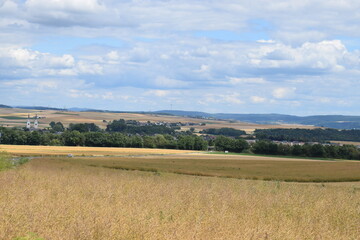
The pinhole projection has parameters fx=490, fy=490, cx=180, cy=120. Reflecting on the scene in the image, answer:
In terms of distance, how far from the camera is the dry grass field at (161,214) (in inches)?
340

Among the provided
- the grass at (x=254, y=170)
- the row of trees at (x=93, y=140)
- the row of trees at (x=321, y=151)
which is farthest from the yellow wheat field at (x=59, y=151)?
the row of trees at (x=321, y=151)

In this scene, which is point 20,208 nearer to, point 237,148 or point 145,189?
point 145,189

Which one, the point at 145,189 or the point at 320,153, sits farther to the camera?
the point at 320,153

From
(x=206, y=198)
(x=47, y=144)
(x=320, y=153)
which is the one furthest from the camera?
(x=47, y=144)

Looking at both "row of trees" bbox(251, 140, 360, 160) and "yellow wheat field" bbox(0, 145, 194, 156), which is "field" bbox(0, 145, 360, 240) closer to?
"yellow wheat field" bbox(0, 145, 194, 156)

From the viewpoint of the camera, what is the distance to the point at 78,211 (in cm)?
1052

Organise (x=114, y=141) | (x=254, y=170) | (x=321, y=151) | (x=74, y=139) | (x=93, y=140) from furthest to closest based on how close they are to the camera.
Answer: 1. (x=93, y=140)
2. (x=74, y=139)
3. (x=114, y=141)
4. (x=321, y=151)
5. (x=254, y=170)

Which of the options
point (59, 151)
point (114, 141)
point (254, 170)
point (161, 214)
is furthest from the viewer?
point (114, 141)

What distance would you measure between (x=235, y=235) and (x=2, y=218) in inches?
168

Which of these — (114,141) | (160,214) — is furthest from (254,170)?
(114,141)

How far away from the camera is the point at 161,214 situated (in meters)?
11.0

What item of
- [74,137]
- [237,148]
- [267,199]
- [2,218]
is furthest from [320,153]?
[2,218]

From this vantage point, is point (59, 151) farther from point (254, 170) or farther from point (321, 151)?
point (321, 151)

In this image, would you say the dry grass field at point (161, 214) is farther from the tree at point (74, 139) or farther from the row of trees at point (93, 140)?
the tree at point (74, 139)
